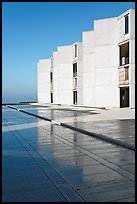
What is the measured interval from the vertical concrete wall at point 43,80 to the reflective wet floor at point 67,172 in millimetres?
44719

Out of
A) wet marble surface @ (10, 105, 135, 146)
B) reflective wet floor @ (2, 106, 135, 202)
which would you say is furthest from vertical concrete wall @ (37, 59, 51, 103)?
reflective wet floor @ (2, 106, 135, 202)

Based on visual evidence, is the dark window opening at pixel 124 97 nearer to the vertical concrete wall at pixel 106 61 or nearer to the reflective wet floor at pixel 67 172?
the vertical concrete wall at pixel 106 61

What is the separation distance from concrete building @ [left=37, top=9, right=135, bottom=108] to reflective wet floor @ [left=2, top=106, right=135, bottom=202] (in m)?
20.4

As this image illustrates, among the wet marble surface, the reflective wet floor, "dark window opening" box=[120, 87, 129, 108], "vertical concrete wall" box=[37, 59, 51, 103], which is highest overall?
"vertical concrete wall" box=[37, 59, 51, 103]

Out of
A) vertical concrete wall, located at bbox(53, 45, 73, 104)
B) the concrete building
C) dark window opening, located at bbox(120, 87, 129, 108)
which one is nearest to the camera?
the concrete building

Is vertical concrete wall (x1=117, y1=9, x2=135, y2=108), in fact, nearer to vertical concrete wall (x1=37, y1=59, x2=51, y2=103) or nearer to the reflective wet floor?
the reflective wet floor

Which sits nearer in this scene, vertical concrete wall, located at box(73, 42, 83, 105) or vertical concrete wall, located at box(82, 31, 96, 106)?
vertical concrete wall, located at box(82, 31, 96, 106)

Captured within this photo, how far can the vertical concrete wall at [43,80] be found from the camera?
2052 inches

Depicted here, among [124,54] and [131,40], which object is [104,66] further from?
[131,40]

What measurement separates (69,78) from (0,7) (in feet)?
130

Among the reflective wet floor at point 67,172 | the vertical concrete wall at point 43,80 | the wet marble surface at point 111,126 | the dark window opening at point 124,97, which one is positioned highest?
the vertical concrete wall at point 43,80

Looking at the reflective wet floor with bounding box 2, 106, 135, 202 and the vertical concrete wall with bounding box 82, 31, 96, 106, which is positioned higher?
the vertical concrete wall with bounding box 82, 31, 96, 106

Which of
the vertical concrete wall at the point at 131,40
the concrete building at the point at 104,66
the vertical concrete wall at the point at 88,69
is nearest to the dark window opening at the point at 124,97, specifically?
the concrete building at the point at 104,66

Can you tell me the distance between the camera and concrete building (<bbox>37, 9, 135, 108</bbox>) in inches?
1054
